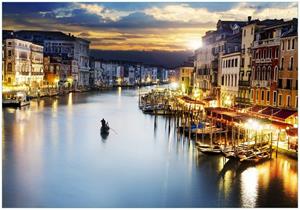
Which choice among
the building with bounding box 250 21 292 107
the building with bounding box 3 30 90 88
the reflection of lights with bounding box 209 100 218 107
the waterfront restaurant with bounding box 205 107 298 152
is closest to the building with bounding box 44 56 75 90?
the building with bounding box 3 30 90 88

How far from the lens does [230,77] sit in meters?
12.0

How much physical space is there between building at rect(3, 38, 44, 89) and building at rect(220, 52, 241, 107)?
9.29 meters

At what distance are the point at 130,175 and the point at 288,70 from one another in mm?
3887

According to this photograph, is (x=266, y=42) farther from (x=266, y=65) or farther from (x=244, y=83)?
(x=244, y=83)

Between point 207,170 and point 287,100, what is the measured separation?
2.92m

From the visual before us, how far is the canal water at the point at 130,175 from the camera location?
17.8 feet

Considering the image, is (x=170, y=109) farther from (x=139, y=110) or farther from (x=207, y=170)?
(x=207, y=170)

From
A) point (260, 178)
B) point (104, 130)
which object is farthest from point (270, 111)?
point (104, 130)

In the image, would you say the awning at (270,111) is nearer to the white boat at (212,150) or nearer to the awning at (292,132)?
the awning at (292,132)

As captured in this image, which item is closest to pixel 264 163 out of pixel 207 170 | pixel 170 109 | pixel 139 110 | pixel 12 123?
pixel 207 170

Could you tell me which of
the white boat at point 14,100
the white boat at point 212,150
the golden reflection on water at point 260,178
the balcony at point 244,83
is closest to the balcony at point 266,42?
the balcony at point 244,83

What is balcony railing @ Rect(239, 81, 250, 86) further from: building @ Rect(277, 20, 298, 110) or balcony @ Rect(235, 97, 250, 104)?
building @ Rect(277, 20, 298, 110)

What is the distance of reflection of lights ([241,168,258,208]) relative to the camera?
5300 millimetres

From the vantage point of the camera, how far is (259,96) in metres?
10.0
